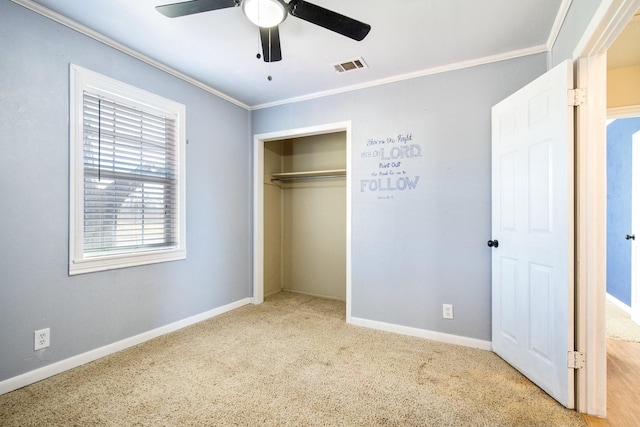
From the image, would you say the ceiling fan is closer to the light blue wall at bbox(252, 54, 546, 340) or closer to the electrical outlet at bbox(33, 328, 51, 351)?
the light blue wall at bbox(252, 54, 546, 340)

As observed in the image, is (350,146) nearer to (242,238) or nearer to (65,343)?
(242,238)

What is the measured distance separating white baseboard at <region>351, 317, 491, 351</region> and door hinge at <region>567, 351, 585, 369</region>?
828mm

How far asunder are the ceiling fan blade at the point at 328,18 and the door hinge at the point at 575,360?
89.0 inches

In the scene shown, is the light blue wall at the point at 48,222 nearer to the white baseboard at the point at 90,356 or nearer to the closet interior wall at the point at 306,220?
the white baseboard at the point at 90,356

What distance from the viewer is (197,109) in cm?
314

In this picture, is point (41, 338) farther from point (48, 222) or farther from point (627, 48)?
point (627, 48)

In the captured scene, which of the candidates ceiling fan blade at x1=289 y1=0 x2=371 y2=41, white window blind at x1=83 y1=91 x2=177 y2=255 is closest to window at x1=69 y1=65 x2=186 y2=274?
white window blind at x1=83 y1=91 x2=177 y2=255

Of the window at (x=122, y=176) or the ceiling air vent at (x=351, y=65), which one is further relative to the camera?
the ceiling air vent at (x=351, y=65)

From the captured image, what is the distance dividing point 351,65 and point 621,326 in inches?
152

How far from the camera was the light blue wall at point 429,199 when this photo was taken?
2.55 m

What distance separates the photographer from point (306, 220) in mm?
4312

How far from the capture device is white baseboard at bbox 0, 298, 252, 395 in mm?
1891

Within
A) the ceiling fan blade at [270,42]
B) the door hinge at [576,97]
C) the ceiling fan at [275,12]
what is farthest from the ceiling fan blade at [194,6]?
the door hinge at [576,97]

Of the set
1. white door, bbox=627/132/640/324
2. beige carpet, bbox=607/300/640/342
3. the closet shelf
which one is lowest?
beige carpet, bbox=607/300/640/342
